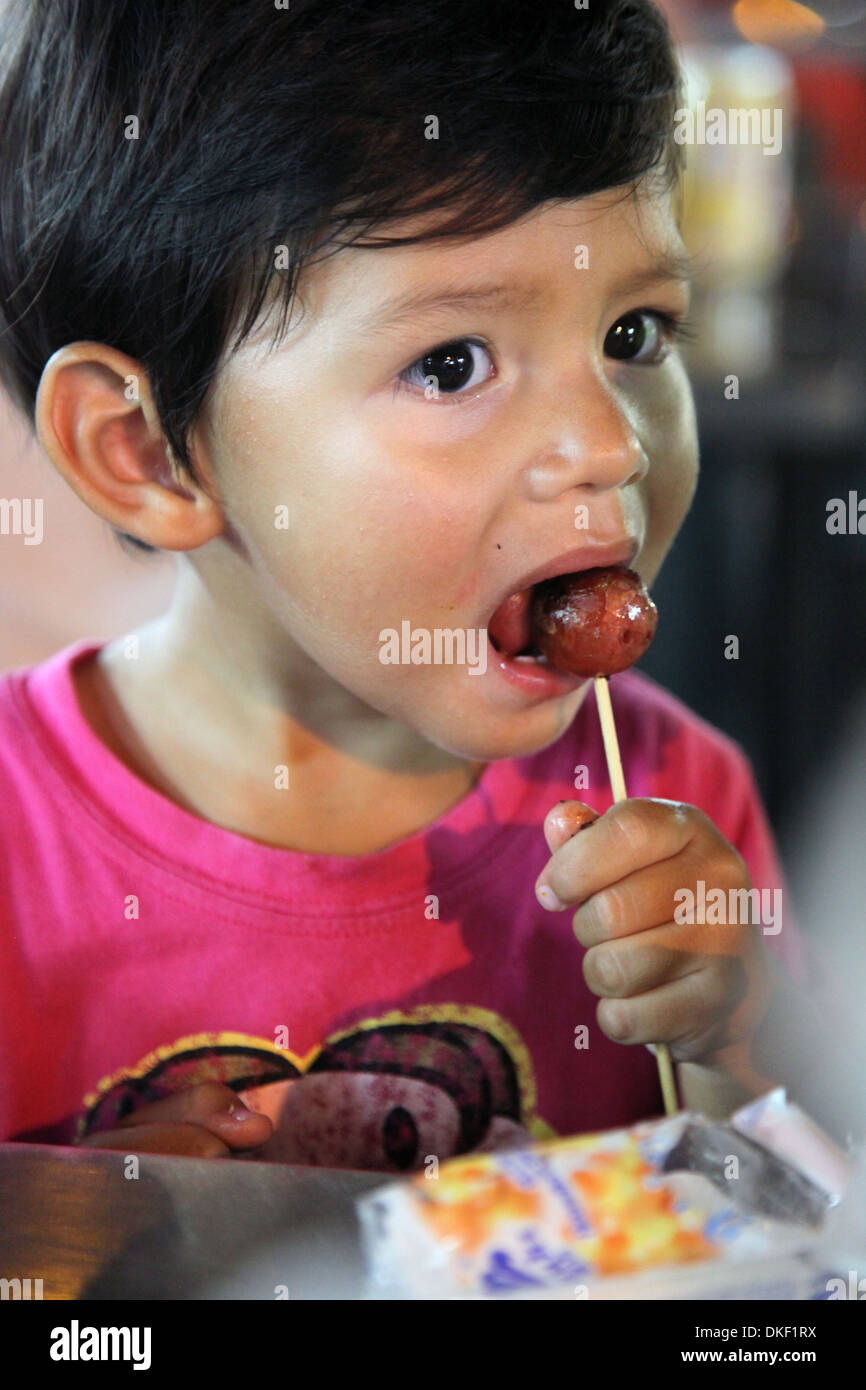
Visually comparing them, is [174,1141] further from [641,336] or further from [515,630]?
[641,336]

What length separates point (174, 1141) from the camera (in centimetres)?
76

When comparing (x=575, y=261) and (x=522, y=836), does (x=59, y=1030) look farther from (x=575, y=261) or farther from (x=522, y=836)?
(x=575, y=261)

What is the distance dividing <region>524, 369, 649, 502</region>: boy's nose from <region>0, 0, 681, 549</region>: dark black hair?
0.10 metres

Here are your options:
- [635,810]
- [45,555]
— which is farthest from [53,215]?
[45,555]

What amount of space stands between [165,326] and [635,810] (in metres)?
0.38

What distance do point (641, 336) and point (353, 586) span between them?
0.23m

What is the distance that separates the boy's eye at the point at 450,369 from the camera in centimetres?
74

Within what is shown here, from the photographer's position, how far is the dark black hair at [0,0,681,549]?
0.69 meters

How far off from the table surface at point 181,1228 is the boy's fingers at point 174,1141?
0.10m

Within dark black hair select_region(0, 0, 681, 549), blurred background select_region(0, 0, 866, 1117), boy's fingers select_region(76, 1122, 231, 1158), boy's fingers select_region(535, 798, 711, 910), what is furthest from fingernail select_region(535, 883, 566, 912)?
blurred background select_region(0, 0, 866, 1117)

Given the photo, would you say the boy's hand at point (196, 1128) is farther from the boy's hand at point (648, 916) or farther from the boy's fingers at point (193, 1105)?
the boy's hand at point (648, 916)

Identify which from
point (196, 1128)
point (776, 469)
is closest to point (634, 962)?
point (196, 1128)

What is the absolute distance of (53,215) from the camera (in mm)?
806

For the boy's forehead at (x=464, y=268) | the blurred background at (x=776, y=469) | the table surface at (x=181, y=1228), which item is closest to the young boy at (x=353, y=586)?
the boy's forehead at (x=464, y=268)
